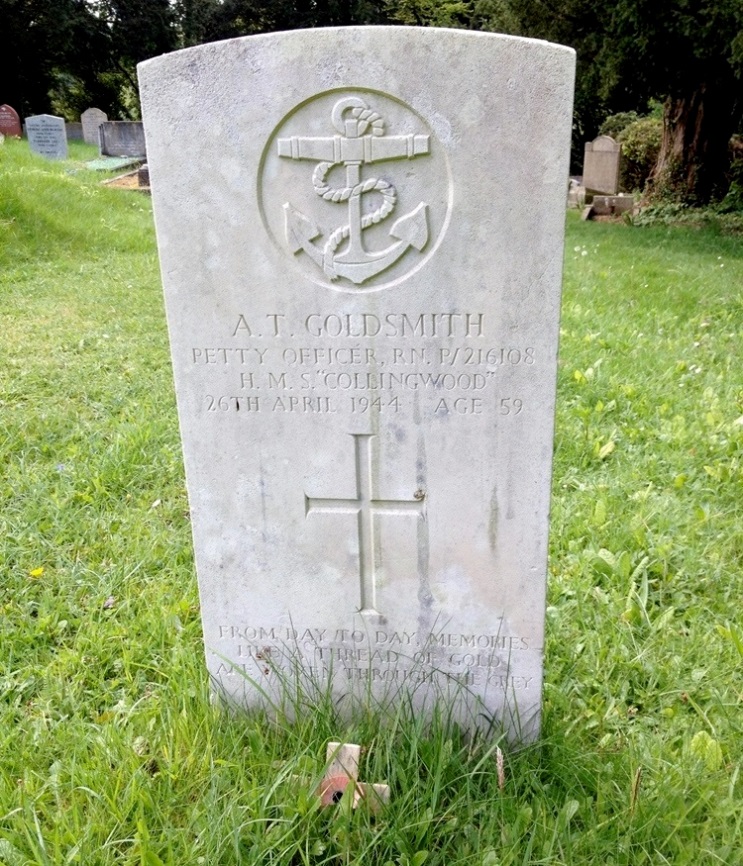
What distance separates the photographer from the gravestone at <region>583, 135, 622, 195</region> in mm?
15320

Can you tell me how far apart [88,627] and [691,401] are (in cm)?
325

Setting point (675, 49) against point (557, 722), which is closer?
point (557, 722)

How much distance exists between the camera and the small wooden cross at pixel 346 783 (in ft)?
6.16

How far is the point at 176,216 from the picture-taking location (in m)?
1.85

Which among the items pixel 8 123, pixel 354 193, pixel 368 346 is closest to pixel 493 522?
pixel 368 346

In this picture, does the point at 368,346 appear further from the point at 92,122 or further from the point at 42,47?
the point at 42,47

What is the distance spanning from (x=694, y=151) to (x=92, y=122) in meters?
18.8

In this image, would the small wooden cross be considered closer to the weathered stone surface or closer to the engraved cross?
the engraved cross

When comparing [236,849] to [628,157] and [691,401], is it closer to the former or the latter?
[691,401]

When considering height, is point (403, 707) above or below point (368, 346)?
below

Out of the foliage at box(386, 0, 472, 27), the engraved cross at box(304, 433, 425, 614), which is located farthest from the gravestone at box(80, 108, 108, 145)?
the engraved cross at box(304, 433, 425, 614)

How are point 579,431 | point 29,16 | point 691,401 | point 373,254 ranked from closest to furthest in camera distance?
point 373,254 → point 579,431 → point 691,401 → point 29,16

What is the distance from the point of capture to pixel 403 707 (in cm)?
218

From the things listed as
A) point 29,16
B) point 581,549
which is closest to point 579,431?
point 581,549
